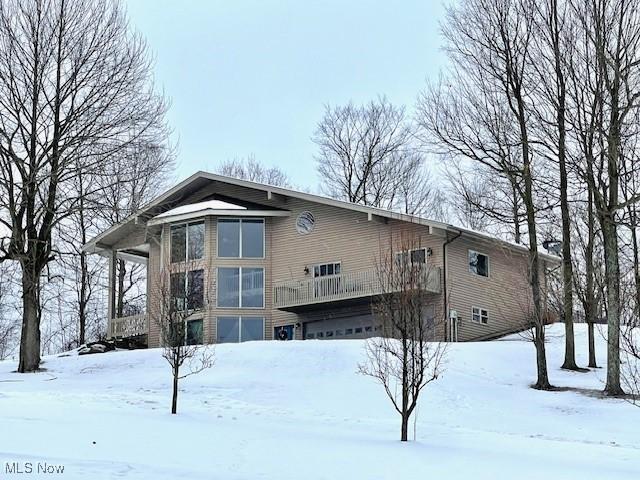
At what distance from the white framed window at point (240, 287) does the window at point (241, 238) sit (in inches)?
22.7

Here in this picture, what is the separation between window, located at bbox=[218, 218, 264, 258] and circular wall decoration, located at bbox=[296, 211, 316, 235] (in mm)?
1406

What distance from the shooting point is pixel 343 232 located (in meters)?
30.2

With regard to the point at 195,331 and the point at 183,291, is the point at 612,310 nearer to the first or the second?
the point at 183,291

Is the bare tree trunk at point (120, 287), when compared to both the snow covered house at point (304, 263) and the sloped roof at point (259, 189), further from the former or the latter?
the snow covered house at point (304, 263)

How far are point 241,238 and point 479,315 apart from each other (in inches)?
350

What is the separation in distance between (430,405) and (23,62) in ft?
48.6

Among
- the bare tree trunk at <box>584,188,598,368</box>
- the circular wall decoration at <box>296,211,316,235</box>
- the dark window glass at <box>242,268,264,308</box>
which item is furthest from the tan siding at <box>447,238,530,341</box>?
the dark window glass at <box>242,268,264,308</box>

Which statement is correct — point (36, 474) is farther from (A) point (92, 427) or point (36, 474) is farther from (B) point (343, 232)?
(B) point (343, 232)

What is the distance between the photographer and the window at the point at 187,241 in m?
31.2

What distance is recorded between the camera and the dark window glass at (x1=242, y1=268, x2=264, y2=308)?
101 ft

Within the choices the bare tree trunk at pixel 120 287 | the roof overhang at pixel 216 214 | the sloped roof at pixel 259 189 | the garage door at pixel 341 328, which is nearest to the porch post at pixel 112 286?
the sloped roof at pixel 259 189

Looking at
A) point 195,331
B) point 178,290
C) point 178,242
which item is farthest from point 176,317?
point 178,242

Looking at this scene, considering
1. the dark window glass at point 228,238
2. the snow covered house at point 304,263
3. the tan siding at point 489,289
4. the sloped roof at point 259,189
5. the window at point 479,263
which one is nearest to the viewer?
the sloped roof at point 259,189

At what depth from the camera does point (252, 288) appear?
1216 inches
